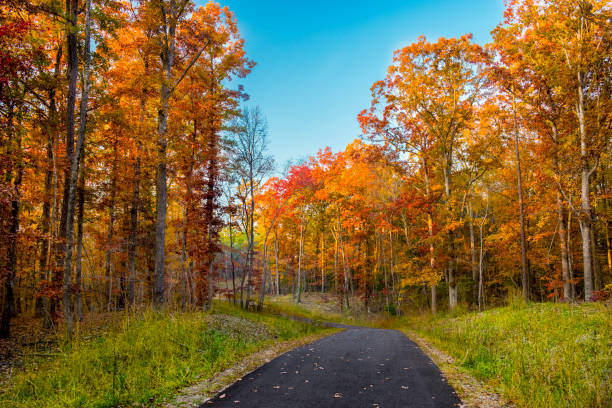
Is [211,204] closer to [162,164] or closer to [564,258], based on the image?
[162,164]

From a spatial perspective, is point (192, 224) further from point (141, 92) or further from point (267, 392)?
point (267, 392)

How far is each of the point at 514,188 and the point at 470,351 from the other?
20529 millimetres

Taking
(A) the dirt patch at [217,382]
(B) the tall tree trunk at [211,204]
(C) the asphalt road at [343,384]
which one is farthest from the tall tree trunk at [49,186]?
(C) the asphalt road at [343,384]

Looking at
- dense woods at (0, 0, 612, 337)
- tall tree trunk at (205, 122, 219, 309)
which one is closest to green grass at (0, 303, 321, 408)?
dense woods at (0, 0, 612, 337)

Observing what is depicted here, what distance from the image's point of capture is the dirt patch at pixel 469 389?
4465mm

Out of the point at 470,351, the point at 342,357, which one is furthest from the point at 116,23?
the point at 470,351

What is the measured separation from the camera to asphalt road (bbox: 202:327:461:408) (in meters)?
4.53

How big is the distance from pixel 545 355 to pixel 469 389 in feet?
5.17

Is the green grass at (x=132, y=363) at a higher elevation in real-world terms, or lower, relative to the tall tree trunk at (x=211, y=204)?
lower

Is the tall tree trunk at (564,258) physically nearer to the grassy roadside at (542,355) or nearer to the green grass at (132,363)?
the grassy roadside at (542,355)

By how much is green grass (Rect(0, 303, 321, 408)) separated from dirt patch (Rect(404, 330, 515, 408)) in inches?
183

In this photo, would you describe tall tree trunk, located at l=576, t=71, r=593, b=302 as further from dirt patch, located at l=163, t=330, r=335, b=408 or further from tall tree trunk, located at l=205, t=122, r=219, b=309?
tall tree trunk, located at l=205, t=122, r=219, b=309

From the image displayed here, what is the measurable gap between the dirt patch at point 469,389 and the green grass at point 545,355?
0.17 m

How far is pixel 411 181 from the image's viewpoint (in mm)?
18250
